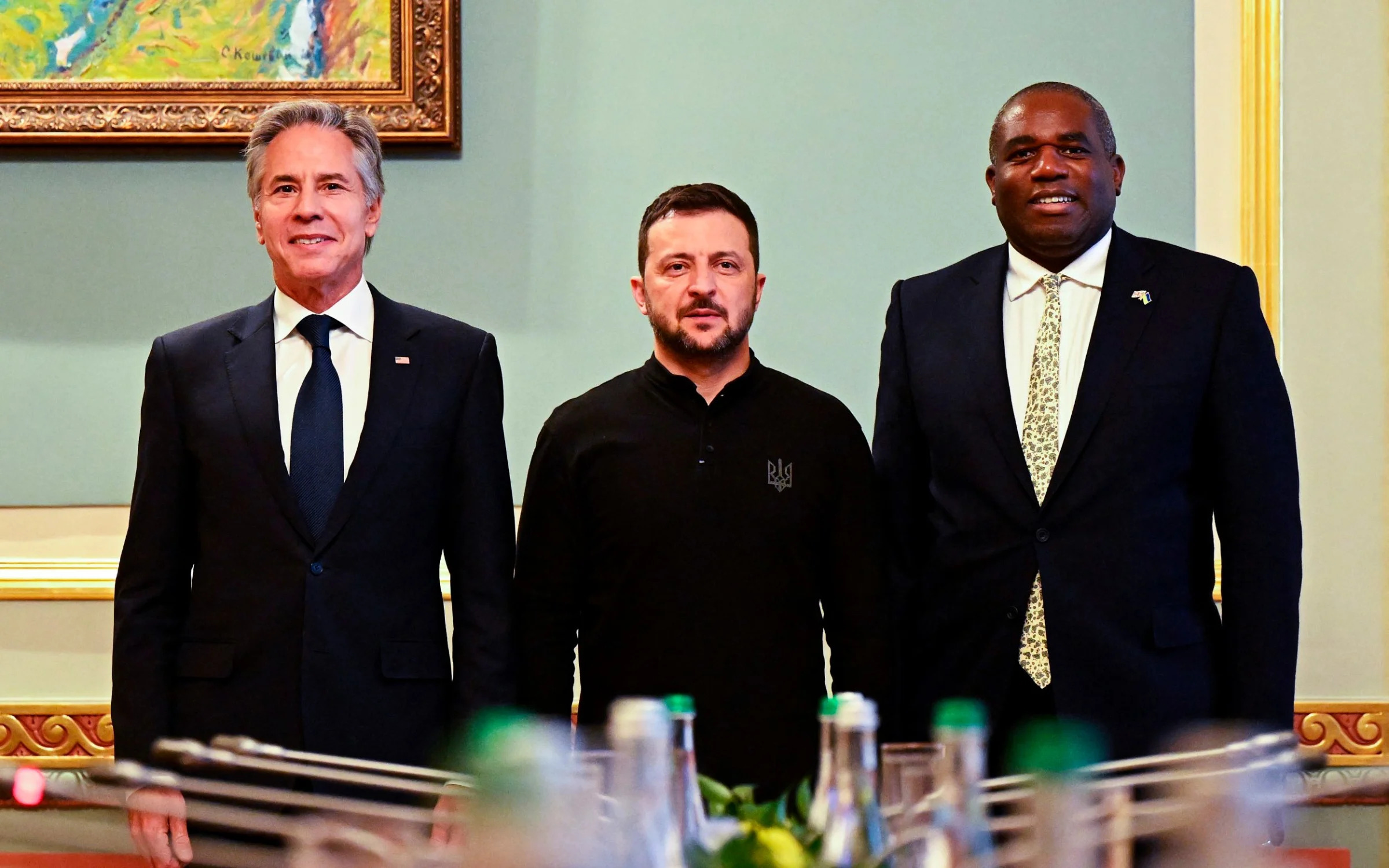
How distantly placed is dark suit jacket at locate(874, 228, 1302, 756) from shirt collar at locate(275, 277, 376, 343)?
834 mm

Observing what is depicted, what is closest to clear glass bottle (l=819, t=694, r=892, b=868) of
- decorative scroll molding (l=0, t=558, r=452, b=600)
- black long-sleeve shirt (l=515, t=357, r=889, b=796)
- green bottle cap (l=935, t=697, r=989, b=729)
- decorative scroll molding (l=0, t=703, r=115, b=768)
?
green bottle cap (l=935, t=697, r=989, b=729)

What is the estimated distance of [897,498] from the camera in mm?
2271

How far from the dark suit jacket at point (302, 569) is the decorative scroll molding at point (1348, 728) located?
1.66 metres

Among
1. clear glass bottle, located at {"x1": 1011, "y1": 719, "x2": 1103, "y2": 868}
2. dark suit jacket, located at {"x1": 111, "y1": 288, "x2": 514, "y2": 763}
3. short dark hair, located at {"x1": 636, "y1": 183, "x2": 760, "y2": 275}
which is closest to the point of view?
clear glass bottle, located at {"x1": 1011, "y1": 719, "x2": 1103, "y2": 868}

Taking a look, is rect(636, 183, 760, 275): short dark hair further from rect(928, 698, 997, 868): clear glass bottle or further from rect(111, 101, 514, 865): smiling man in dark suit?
rect(928, 698, 997, 868): clear glass bottle

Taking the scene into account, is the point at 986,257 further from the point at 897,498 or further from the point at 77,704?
the point at 77,704

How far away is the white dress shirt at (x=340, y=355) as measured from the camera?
2.15 metres

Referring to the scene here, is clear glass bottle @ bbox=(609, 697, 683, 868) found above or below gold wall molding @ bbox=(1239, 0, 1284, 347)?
below

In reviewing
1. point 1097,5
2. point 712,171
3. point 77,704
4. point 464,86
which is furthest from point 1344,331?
point 77,704

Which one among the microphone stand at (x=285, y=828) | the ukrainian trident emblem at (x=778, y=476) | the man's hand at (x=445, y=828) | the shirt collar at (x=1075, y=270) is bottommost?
the man's hand at (x=445, y=828)

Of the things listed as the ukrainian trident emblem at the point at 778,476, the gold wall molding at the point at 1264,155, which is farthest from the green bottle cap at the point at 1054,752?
the gold wall molding at the point at 1264,155

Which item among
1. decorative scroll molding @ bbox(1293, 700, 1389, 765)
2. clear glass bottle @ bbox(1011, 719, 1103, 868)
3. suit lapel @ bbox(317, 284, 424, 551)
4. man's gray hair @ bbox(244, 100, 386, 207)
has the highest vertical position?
man's gray hair @ bbox(244, 100, 386, 207)

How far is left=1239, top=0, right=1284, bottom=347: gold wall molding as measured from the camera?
2.88 m

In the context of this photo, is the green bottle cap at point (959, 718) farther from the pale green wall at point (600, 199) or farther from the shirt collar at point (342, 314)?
the pale green wall at point (600, 199)
